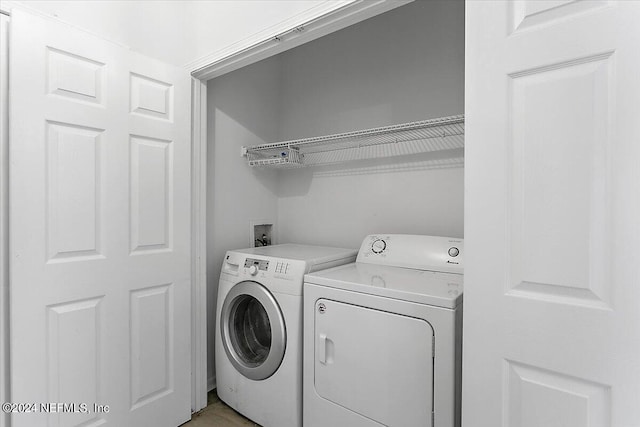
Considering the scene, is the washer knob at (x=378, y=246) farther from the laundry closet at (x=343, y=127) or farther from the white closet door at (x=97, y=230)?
the white closet door at (x=97, y=230)

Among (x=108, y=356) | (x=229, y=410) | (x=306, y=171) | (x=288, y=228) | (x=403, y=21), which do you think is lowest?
(x=229, y=410)

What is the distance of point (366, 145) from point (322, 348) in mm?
1276

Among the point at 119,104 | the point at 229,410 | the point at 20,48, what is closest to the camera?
the point at 20,48

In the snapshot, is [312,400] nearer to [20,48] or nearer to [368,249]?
[368,249]

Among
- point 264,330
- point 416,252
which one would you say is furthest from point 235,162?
point 416,252

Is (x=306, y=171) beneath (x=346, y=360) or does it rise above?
above

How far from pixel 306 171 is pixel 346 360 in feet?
4.97

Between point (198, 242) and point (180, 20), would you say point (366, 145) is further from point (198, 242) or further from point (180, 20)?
point (180, 20)

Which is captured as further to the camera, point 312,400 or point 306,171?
point 306,171

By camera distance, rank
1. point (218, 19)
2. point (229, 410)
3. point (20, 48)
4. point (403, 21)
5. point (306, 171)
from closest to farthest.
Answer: point (20, 48) → point (218, 19) → point (229, 410) → point (403, 21) → point (306, 171)

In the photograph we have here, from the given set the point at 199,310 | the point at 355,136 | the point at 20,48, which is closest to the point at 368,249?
the point at 355,136

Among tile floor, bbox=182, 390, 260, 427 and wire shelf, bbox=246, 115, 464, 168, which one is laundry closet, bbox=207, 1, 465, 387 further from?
tile floor, bbox=182, 390, 260, 427

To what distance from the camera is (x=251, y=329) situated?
2033 millimetres

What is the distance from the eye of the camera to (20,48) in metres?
1.26
